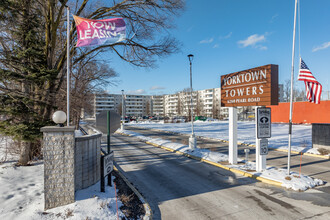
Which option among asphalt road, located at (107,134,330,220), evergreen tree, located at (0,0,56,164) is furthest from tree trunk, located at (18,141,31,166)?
asphalt road, located at (107,134,330,220)

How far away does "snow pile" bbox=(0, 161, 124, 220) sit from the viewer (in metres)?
4.85

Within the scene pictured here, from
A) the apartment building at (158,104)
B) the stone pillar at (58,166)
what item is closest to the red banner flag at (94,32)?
the stone pillar at (58,166)

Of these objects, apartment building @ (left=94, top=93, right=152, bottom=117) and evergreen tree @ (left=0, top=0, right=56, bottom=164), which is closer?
evergreen tree @ (left=0, top=0, right=56, bottom=164)

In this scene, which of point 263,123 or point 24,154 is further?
point 263,123

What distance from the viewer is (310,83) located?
28.9 feet

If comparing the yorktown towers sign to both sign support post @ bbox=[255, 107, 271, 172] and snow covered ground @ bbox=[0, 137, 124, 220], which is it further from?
snow covered ground @ bbox=[0, 137, 124, 220]

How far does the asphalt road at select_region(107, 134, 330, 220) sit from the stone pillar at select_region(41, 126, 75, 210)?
2.69m

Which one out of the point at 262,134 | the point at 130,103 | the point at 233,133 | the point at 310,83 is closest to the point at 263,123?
the point at 262,134

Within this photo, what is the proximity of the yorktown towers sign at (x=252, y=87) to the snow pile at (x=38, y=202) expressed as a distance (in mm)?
7670

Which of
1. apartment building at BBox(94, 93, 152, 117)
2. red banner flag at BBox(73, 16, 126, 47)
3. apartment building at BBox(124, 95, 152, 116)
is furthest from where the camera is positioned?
apartment building at BBox(124, 95, 152, 116)

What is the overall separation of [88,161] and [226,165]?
23.5 feet

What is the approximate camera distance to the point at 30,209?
16.5 ft

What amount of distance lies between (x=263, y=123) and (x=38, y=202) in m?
9.29

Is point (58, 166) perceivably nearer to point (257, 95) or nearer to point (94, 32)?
point (94, 32)
